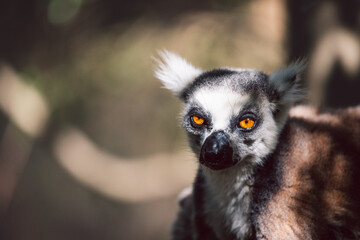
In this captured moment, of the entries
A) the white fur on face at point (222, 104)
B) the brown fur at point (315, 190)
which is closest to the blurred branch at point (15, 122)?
the white fur on face at point (222, 104)

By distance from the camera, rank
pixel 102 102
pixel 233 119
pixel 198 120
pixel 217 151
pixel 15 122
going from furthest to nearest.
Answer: pixel 102 102 < pixel 15 122 < pixel 198 120 < pixel 233 119 < pixel 217 151

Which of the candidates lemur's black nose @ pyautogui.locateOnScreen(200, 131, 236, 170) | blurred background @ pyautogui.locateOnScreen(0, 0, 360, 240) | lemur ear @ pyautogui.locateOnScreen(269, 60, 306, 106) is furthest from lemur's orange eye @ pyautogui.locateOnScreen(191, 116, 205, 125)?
blurred background @ pyautogui.locateOnScreen(0, 0, 360, 240)

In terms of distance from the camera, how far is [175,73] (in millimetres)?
3467

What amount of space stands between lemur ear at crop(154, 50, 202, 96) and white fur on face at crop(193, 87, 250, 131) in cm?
51

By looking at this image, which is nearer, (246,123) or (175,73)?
(246,123)

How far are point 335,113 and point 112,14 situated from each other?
4.96 m

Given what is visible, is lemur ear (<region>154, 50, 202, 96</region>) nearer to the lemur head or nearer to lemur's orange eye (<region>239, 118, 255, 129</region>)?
the lemur head

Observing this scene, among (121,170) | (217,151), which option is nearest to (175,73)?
(217,151)

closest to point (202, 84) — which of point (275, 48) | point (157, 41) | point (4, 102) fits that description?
point (275, 48)

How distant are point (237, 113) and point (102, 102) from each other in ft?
18.9

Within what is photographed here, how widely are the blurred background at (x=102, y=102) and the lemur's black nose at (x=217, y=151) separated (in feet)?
6.12

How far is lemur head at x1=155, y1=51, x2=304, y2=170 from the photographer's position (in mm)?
2707

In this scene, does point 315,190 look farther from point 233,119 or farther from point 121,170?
point 121,170

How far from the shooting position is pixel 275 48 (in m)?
5.57
